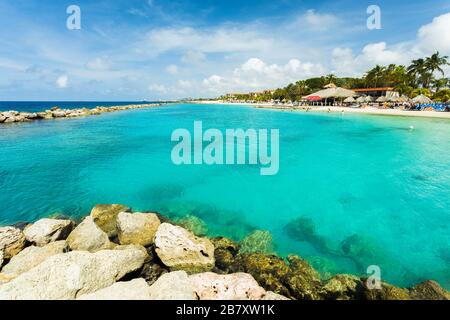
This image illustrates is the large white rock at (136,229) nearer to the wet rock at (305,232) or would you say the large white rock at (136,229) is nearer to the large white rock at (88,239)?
the large white rock at (88,239)

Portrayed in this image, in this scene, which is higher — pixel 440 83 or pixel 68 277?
pixel 440 83

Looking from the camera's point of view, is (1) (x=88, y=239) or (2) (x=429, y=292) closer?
(2) (x=429, y=292)

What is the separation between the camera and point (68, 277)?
165 inches

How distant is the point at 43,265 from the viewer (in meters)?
4.31

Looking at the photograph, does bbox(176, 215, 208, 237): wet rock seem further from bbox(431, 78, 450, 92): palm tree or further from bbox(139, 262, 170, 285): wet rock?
bbox(431, 78, 450, 92): palm tree

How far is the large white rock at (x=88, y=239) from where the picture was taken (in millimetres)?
5988

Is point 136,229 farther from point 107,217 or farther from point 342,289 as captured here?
point 342,289

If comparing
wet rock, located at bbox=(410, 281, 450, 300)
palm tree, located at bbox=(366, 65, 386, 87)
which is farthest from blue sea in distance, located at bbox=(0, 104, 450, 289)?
palm tree, located at bbox=(366, 65, 386, 87)

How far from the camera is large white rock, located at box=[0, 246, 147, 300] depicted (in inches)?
152

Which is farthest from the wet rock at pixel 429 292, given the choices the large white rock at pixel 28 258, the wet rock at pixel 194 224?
the large white rock at pixel 28 258

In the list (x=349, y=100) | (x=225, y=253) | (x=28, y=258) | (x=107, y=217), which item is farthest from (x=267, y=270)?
(x=349, y=100)

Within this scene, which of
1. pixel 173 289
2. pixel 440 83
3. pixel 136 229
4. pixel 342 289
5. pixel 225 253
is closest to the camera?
pixel 173 289

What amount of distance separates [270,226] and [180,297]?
5.01 m

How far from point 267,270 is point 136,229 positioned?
390cm
